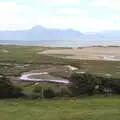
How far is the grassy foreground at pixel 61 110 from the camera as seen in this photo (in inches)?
1016

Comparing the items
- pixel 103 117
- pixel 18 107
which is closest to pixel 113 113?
pixel 103 117

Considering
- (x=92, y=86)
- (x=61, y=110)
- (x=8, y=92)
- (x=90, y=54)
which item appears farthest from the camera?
(x=90, y=54)

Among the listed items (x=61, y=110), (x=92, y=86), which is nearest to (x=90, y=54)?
(x=92, y=86)

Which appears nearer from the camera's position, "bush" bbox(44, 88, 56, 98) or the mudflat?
"bush" bbox(44, 88, 56, 98)

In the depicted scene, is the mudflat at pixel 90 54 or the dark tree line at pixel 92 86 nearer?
the dark tree line at pixel 92 86

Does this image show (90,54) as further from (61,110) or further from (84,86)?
(61,110)

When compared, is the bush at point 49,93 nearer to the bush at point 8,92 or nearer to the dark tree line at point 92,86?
the bush at point 8,92

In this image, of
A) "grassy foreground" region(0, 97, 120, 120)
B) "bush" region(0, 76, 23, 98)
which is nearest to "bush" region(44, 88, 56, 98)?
"bush" region(0, 76, 23, 98)

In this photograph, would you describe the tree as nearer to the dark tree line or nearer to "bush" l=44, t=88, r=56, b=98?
the dark tree line

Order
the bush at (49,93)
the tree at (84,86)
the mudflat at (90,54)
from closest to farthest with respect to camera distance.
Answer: the bush at (49,93) → the tree at (84,86) → the mudflat at (90,54)

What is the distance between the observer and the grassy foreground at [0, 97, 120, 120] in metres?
25.8

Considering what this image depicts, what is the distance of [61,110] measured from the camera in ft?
96.5

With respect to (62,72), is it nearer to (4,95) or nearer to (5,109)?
(4,95)

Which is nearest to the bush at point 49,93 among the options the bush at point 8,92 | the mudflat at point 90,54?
the bush at point 8,92
